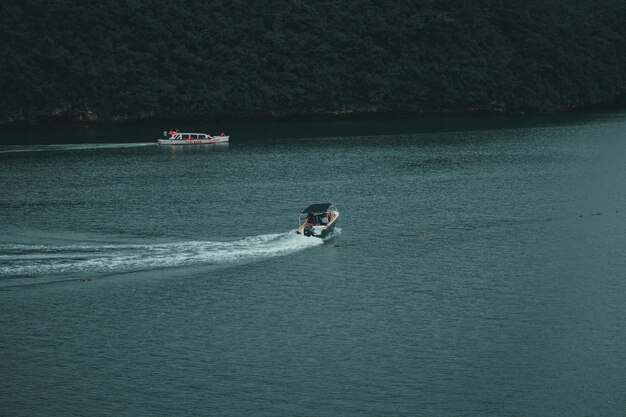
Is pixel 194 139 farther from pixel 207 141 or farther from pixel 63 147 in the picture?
pixel 63 147

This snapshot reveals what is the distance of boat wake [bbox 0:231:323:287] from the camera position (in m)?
67.0

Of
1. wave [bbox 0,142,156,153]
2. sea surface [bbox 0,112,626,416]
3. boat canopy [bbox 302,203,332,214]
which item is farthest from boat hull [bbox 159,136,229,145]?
boat canopy [bbox 302,203,332,214]

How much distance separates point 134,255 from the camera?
70.7 m

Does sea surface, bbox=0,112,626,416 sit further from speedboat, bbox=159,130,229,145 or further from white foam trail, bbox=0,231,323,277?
speedboat, bbox=159,130,229,145

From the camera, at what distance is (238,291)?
210 feet

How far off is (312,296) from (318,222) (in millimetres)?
15818

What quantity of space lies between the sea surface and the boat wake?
0.25 meters

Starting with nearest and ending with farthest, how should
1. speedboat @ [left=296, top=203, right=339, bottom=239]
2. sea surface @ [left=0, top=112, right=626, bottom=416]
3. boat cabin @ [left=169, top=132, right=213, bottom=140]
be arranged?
sea surface @ [left=0, top=112, right=626, bottom=416], speedboat @ [left=296, top=203, right=339, bottom=239], boat cabin @ [left=169, top=132, right=213, bottom=140]

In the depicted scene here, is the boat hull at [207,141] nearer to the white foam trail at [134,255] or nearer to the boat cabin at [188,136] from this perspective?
the boat cabin at [188,136]

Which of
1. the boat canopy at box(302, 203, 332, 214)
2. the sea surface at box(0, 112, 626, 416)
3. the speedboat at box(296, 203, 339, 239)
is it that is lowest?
the sea surface at box(0, 112, 626, 416)

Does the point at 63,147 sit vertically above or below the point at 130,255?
above

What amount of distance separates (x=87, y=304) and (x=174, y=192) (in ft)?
145

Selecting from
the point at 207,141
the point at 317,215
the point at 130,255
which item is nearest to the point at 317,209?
the point at 317,215

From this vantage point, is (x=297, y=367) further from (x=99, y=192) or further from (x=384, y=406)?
(x=99, y=192)
